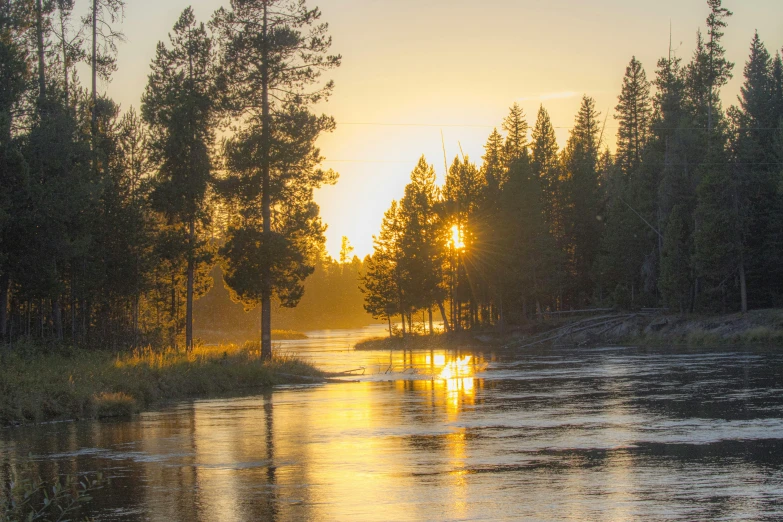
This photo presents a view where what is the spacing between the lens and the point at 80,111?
36.9 meters

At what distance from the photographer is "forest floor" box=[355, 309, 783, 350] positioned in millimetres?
58781

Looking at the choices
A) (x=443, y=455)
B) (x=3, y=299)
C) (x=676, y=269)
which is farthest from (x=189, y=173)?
(x=676, y=269)

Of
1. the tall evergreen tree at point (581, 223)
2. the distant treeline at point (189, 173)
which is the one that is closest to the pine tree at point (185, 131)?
the distant treeline at point (189, 173)

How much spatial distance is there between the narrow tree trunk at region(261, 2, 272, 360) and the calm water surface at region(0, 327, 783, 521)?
1198 centimetres

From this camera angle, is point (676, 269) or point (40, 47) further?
point (676, 269)

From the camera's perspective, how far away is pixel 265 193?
4009cm

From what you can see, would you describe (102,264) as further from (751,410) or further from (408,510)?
(408,510)

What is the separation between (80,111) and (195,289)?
14.7 metres

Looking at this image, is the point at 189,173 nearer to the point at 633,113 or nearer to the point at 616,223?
the point at 616,223

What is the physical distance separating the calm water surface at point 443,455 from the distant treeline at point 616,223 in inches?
1573

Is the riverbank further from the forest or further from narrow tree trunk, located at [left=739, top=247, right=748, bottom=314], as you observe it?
narrow tree trunk, located at [left=739, top=247, right=748, bottom=314]

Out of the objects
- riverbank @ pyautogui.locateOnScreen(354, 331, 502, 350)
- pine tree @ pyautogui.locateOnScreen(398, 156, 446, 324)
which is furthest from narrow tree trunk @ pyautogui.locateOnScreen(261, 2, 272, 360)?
pine tree @ pyautogui.locateOnScreen(398, 156, 446, 324)

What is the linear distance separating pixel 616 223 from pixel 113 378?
61.8m

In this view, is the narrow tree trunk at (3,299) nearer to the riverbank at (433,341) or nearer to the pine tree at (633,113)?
the riverbank at (433,341)
